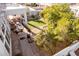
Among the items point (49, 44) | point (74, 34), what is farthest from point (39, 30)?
point (74, 34)

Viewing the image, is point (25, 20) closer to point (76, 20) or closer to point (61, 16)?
point (61, 16)

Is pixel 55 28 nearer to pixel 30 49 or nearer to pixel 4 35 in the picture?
pixel 30 49

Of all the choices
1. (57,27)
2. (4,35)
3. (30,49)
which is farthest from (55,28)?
(4,35)

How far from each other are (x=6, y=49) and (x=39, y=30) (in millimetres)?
338

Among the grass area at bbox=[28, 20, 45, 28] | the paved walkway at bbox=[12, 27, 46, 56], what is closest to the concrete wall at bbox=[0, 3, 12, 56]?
the paved walkway at bbox=[12, 27, 46, 56]

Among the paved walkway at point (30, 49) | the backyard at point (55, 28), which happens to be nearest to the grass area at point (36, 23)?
the backyard at point (55, 28)

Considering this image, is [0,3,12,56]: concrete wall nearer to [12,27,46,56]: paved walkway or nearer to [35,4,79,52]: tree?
[12,27,46,56]: paved walkway

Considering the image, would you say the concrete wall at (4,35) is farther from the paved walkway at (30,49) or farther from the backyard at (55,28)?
the backyard at (55,28)

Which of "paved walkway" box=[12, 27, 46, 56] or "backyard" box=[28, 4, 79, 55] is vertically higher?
"backyard" box=[28, 4, 79, 55]

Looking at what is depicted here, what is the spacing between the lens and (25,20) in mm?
2020

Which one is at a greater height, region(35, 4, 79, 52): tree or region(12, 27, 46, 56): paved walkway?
region(35, 4, 79, 52): tree

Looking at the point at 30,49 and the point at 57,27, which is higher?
the point at 57,27

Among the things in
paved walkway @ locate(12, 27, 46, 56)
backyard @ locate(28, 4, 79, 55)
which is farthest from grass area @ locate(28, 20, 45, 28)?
paved walkway @ locate(12, 27, 46, 56)

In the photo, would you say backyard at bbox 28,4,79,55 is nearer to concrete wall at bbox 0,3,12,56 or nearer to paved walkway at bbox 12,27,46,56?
paved walkway at bbox 12,27,46,56
